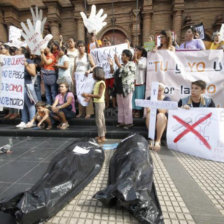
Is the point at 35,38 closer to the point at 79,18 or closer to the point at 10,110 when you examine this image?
the point at 10,110

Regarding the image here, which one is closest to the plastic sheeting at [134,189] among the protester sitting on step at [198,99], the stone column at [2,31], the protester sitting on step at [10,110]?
the protester sitting on step at [198,99]

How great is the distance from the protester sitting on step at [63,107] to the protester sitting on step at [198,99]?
2.59 metres

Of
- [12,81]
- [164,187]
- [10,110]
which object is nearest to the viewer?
[164,187]

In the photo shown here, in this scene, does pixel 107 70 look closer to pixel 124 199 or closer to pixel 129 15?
pixel 124 199

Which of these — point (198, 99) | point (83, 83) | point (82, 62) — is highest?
point (82, 62)

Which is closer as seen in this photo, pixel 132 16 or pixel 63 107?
pixel 63 107

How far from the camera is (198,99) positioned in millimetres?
2896

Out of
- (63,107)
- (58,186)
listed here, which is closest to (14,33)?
(63,107)

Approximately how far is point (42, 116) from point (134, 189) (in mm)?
3443

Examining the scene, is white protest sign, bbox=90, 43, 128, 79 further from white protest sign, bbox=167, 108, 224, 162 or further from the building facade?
the building facade

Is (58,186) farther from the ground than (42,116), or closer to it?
closer to it

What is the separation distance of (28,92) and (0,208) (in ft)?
11.2

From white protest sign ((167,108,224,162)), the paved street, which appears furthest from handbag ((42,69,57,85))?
white protest sign ((167,108,224,162))

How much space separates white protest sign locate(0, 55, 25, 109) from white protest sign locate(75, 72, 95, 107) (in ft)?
4.67
